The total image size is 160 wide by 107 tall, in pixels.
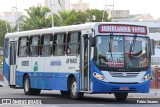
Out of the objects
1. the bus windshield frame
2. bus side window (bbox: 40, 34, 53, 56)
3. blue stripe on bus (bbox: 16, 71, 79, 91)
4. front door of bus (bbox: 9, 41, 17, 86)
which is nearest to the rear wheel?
blue stripe on bus (bbox: 16, 71, 79, 91)

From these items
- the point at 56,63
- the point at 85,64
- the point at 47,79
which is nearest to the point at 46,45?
the point at 56,63

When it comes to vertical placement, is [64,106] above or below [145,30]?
below

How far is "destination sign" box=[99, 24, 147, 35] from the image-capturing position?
71.5ft

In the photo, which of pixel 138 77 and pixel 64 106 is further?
pixel 138 77

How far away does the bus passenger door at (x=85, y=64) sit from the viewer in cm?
2189

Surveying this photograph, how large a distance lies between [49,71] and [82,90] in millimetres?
4027

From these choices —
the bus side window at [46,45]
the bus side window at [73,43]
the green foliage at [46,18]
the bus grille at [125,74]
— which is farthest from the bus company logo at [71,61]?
the green foliage at [46,18]

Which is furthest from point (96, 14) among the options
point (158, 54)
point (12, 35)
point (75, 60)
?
point (75, 60)

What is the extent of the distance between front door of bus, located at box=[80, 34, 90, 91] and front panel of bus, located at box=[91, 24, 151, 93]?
442 millimetres

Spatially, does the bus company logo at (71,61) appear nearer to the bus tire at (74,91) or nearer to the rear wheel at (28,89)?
the bus tire at (74,91)

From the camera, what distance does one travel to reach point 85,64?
22.2 meters

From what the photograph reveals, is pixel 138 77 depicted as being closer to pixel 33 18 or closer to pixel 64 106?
Result: pixel 64 106

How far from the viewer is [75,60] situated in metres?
23.0

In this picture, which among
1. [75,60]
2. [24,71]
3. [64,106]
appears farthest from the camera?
[24,71]
